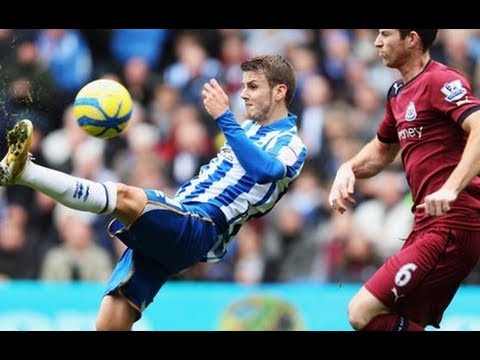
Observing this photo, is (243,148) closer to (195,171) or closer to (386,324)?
(386,324)

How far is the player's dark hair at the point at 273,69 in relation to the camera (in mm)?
7906

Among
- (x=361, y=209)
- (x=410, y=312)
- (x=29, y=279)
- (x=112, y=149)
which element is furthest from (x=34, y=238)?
(x=410, y=312)

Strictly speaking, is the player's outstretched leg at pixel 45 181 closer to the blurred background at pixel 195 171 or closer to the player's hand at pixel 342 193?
the player's hand at pixel 342 193

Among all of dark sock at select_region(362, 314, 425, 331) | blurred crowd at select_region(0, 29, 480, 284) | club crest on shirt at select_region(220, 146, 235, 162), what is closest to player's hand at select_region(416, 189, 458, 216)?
dark sock at select_region(362, 314, 425, 331)

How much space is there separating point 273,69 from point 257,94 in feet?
0.72

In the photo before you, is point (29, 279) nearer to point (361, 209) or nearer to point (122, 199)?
point (361, 209)

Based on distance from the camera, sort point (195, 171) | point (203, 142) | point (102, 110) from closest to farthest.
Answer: point (102, 110) < point (195, 171) < point (203, 142)

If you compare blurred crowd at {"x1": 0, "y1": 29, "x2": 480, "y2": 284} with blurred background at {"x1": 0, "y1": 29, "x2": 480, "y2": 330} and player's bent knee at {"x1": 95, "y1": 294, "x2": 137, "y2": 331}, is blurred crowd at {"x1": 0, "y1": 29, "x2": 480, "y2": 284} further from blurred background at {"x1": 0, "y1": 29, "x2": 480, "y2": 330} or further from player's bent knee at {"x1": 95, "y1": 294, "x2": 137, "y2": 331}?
player's bent knee at {"x1": 95, "y1": 294, "x2": 137, "y2": 331}

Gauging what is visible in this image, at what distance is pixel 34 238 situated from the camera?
40.4 ft

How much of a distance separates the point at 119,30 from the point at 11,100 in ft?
20.7

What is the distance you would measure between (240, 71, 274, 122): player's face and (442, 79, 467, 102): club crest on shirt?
56.3 inches

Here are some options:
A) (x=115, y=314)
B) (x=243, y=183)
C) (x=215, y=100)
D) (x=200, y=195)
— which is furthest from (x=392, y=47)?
(x=115, y=314)

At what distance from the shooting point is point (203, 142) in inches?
497

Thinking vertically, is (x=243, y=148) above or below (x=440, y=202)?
above
